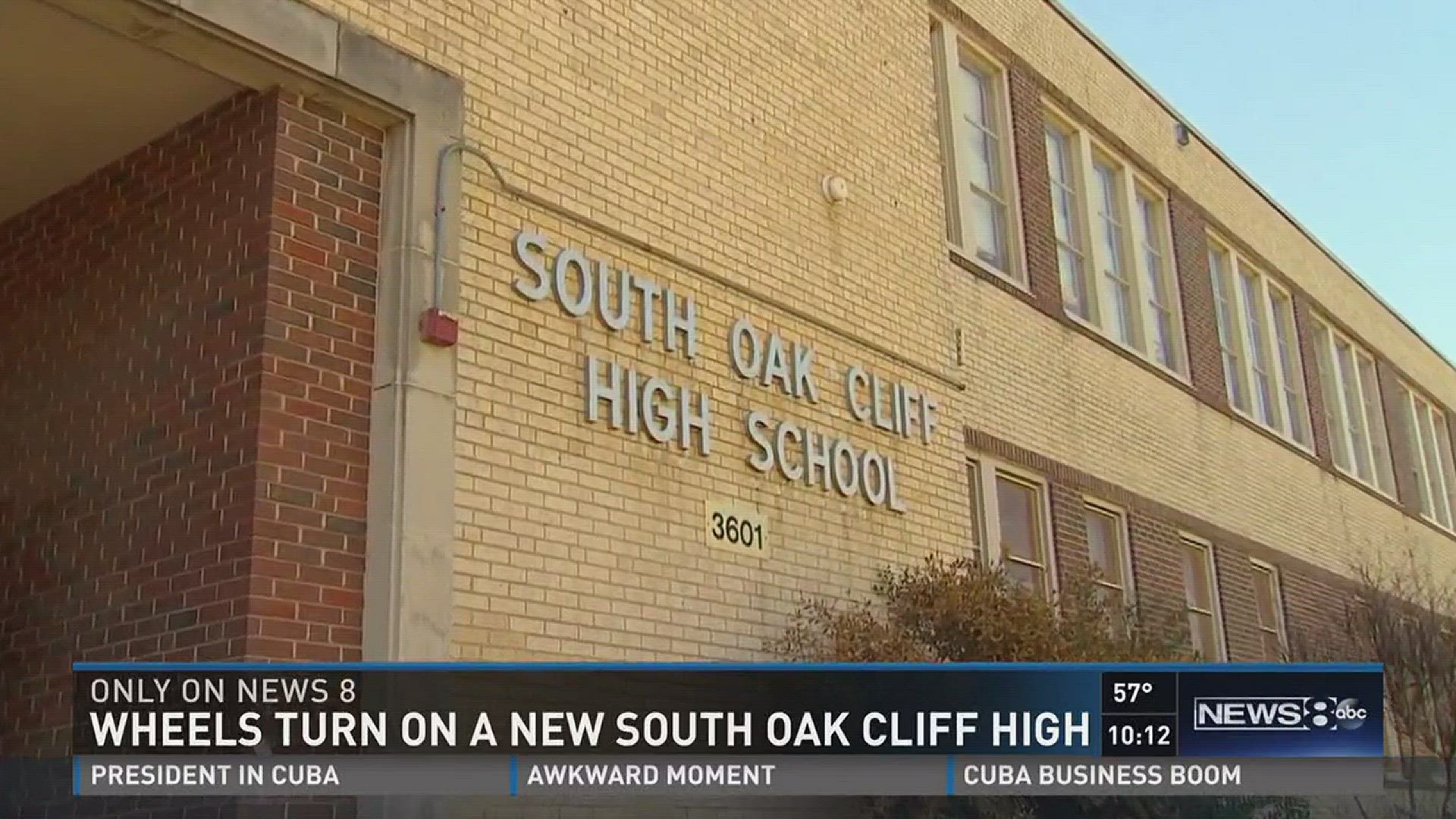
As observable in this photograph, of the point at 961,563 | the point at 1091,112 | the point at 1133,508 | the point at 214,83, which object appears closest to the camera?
the point at 214,83

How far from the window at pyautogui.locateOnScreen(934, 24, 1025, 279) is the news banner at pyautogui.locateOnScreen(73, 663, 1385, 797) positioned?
4950 mm

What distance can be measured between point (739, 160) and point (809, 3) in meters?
1.65

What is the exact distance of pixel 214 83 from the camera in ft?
20.7

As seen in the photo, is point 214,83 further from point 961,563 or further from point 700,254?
point 961,563

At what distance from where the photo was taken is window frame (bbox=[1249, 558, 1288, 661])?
14.6 m

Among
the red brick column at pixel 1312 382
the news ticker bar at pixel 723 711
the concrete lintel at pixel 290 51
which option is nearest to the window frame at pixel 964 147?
the news ticker bar at pixel 723 711

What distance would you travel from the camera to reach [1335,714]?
6.20 metres

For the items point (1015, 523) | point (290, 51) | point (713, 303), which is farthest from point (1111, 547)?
point (290, 51)

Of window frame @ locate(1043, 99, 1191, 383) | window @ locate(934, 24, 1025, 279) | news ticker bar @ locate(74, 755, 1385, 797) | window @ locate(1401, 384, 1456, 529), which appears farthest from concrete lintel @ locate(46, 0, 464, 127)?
window @ locate(1401, 384, 1456, 529)

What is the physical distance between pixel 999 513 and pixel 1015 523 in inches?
11.9

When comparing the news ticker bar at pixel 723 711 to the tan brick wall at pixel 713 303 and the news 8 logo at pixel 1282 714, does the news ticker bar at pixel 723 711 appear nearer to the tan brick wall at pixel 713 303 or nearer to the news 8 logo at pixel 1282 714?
the news 8 logo at pixel 1282 714

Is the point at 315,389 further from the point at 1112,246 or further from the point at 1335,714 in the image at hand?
the point at 1112,246

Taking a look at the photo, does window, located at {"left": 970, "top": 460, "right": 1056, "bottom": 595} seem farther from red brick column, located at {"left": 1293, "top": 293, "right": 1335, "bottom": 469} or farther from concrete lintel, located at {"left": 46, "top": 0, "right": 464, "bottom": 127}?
red brick column, located at {"left": 1293, "top": 293, "right": 1335, "bottom": 469}

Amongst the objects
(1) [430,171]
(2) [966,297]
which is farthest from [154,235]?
(2) [966,297]
